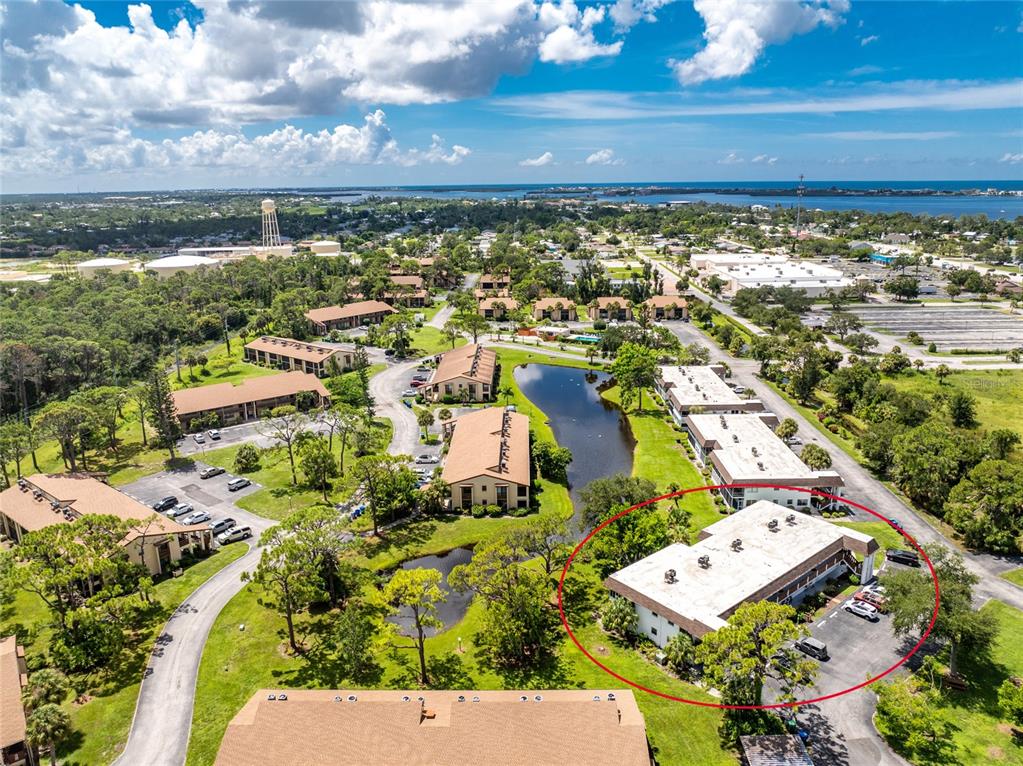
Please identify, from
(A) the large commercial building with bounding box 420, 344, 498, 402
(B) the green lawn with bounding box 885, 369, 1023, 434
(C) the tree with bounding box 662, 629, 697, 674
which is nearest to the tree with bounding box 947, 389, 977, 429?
(B) the green lawn with bounding box 885, 369, 1023, 434

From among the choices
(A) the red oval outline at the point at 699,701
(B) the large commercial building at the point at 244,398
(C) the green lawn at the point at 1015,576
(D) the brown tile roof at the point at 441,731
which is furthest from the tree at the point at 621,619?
(B) the large commercial building at the point at 244,398

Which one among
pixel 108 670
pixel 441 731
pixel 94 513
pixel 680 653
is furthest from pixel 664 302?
pixel 108 670

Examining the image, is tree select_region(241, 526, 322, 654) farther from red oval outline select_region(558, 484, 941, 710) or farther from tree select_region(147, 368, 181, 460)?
tree select_region(147, 368, 181, 460)

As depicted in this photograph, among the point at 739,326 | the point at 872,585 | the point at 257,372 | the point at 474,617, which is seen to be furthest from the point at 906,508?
the point at 257,372

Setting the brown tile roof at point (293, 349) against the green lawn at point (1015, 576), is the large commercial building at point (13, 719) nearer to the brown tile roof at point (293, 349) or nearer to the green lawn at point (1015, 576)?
the green lawn at point (1015, 576)

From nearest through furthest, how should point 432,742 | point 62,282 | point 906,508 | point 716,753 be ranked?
point 432,742 → point 716,753 → point 906,508 → point 62,282

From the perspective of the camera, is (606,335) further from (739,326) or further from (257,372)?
(257,372)

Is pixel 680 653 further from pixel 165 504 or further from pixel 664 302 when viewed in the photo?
pixel 664 302
